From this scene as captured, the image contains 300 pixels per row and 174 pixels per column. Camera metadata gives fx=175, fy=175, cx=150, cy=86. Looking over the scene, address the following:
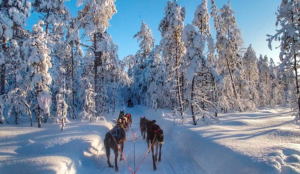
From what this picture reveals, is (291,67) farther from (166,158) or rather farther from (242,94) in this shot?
(242,94)

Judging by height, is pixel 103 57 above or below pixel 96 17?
below

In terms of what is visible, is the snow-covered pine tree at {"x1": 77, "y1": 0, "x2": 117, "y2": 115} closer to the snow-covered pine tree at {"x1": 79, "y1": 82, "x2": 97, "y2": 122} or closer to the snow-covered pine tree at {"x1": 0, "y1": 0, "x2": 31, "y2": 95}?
the snow-covered pine tree at {"x1": 79, "y1": 82, "x2": 97, "y2": 122}

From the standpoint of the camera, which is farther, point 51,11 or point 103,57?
point 103,57

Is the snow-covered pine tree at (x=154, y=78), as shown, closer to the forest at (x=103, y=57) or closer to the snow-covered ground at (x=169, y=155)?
the forest at (x=103, y=57)

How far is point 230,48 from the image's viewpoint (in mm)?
21953

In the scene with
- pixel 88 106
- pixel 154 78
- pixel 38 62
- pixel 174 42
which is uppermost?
pixel 174 42

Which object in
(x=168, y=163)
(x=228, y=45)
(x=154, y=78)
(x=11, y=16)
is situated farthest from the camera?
(x=154, y=78)

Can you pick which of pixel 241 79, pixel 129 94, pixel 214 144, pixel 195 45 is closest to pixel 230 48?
pixel 241 79

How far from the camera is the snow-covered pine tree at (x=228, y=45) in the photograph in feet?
72.3

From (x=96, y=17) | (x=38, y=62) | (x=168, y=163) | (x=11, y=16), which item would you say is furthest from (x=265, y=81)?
(x=11, y=16)

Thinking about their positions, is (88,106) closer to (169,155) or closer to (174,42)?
(174,42)

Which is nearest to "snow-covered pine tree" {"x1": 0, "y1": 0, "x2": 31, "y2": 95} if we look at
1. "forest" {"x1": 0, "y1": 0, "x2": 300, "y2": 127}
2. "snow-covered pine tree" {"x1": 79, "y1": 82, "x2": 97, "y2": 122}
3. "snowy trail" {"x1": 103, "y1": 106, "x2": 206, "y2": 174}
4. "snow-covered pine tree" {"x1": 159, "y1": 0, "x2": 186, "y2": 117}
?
"forest" {"x1": 0, "y1": 0, "x2": 300, "y2": 127}

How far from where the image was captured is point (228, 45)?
22031 millimetres

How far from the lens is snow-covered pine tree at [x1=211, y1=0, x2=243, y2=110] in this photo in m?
22.0
